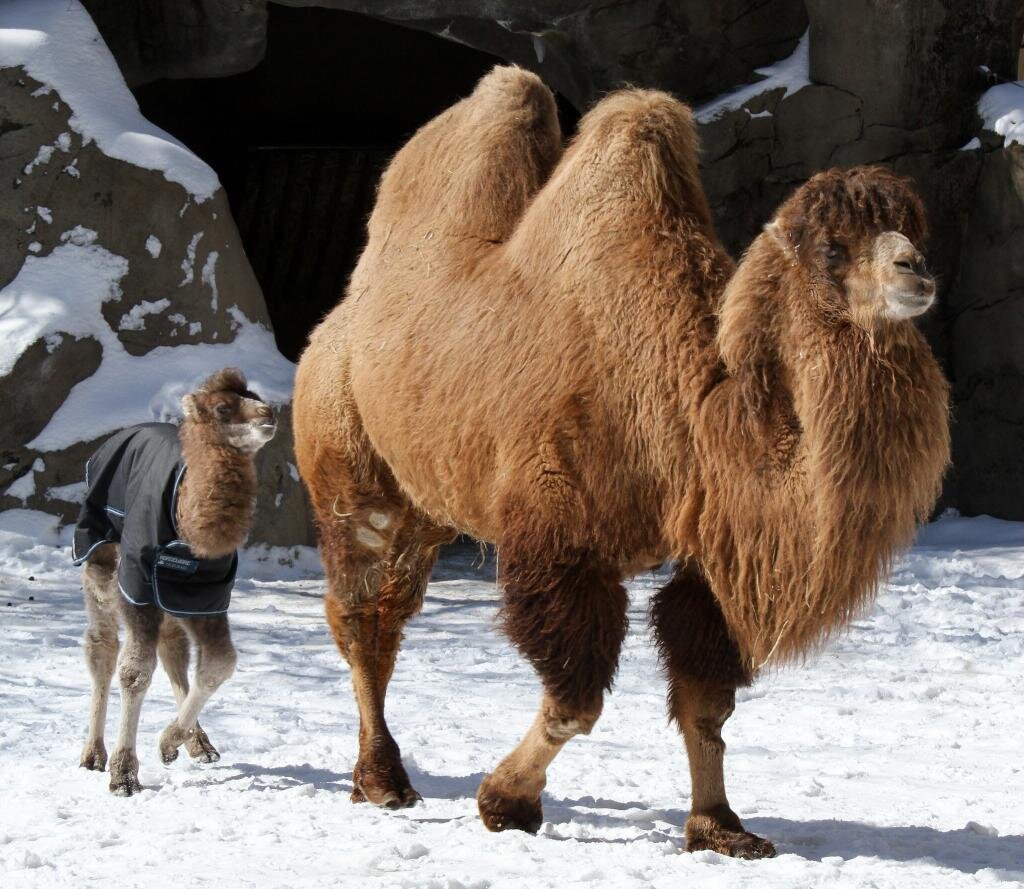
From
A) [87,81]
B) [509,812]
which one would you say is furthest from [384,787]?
[87,81]

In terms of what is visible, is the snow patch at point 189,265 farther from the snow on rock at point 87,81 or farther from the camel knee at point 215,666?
the camel knee at point 215,666

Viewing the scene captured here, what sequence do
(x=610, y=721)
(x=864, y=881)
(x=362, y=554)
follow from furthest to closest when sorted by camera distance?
(x=610, y=721) → (x=362, y=554) → (x=864, y=881)

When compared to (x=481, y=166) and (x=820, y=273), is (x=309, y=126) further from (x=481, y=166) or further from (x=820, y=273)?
(x=820, y=273)

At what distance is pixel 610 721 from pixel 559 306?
7.44ft

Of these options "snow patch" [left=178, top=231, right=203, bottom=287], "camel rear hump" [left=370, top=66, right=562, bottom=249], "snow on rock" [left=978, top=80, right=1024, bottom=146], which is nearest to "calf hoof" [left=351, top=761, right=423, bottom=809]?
"camel rear hump" [left=370, top=66, right=562, bottom=249]

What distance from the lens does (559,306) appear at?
3.91 metres

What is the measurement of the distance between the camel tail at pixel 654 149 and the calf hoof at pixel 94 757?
264 cm

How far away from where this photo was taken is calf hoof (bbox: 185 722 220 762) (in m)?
4.93

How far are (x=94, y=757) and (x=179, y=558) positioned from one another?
2.44 feet

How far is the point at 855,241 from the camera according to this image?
3416 millimetres

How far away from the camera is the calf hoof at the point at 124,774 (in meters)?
4.50

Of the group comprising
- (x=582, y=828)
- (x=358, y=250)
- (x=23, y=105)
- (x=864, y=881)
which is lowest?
(x=358, y=250)

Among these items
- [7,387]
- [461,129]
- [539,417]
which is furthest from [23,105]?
[539,417]

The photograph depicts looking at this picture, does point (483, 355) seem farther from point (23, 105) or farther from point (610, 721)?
point (23, 105)
